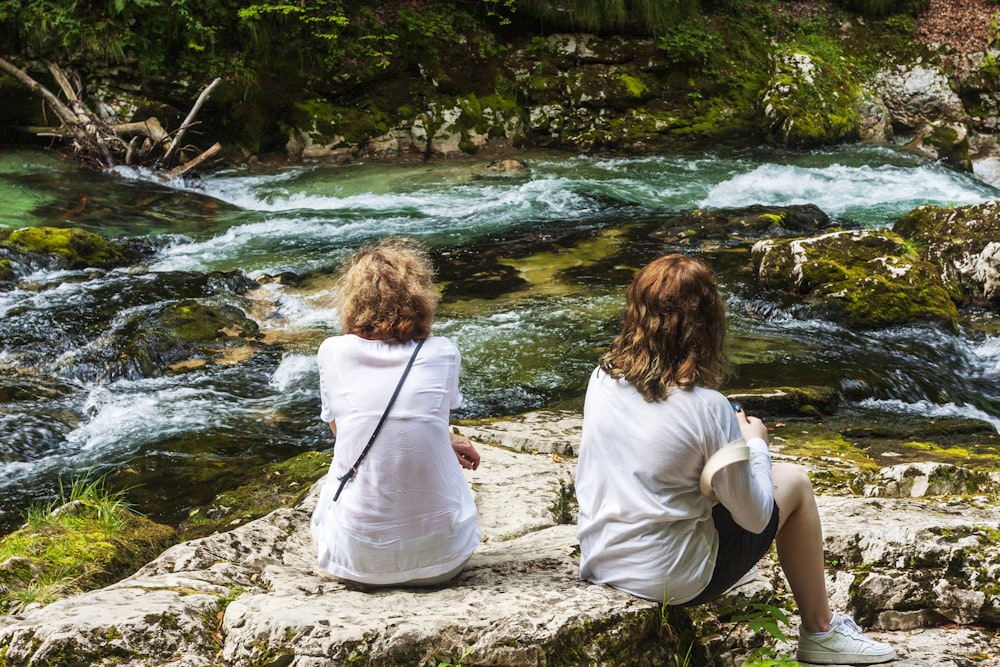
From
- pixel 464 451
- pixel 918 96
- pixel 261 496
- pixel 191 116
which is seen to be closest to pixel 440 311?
pixel 261 496

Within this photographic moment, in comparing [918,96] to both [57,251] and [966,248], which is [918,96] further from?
[57,251]

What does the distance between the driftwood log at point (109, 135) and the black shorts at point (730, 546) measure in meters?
12.0

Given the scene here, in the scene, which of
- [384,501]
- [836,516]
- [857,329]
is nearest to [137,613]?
[384,501]

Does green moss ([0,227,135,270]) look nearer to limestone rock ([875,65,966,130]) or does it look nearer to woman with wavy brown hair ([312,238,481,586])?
woman with wavy brown hair ([312,238,481,586])

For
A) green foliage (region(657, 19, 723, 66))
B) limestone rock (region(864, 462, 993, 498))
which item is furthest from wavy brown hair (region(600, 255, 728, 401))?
green foliage (region(657, 19, 723, 66))

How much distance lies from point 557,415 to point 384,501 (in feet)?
9.17

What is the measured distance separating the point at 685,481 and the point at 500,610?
2.20 ft

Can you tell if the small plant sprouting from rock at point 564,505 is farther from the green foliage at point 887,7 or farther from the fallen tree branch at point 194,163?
the green foliage at point 887,7

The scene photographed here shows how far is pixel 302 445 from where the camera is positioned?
18.9 ft

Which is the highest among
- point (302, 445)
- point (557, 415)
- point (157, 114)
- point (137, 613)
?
point (157, 114)

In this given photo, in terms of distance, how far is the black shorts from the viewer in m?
2.53

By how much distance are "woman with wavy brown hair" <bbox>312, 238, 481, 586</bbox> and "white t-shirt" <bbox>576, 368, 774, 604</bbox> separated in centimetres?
48

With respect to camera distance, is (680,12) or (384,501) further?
(680,12)

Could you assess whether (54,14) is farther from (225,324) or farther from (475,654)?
(475,654)
